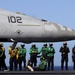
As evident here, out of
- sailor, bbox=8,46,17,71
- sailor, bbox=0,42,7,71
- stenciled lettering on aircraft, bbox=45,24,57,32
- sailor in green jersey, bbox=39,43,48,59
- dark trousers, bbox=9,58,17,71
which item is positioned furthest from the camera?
sailor in green jersey, bbox=39,43,48,59

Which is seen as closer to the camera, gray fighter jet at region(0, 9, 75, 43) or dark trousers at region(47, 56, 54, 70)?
gray fighter jet at region(0, 9, 75, 43)

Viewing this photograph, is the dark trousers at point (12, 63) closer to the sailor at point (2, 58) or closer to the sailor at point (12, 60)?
the sailor at point (12, 60)

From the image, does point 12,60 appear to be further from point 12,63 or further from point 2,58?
point 2,58

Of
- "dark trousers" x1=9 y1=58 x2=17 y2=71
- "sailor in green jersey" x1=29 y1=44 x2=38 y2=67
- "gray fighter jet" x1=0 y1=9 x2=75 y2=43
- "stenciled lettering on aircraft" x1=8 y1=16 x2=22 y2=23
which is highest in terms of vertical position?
"stenciled lettering on aircraft" x1=8 y1=16 x2=22 y2=23

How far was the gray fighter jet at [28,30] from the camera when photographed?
16047 millimetres

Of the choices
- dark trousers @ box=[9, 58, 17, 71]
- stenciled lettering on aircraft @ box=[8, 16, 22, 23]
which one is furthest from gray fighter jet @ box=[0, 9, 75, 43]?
dark trousers @ box=[9, 58, 17, 71]

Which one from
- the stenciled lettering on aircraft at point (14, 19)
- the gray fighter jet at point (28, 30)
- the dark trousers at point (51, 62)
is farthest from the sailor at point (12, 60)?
the stenciled lettering on aircraft at point (14, 19)

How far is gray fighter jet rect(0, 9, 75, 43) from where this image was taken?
52.6 feet

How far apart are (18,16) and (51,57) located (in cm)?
594

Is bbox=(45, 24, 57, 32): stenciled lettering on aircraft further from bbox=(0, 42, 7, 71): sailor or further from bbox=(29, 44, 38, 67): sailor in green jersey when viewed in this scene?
bbox=(29, 44, 38, 67): sailor in green jersey

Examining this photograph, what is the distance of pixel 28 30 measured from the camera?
16141 millimetres

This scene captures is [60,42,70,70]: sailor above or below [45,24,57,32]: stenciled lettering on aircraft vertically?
below

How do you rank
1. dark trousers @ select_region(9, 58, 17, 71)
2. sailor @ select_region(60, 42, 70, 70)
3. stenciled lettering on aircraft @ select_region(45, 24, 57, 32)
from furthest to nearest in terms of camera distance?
1. sailor @ select_region(60, 42, 70, 70)
2. dark trousers @ select_region(9, 58, 17, 71)
3. stenciled lettering on aircraft @ select_region(45, 24, 57, 32)

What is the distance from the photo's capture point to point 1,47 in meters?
20.3
